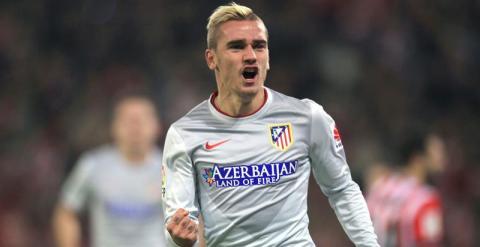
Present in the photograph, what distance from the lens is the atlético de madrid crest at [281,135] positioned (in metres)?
3.93

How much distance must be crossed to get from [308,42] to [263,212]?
9.29 meters

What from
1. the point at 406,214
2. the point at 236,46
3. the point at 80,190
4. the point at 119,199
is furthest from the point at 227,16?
the point at 406,214

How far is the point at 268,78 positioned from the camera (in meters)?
12.9

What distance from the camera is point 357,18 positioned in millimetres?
13430

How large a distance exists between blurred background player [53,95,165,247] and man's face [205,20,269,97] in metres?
3.11

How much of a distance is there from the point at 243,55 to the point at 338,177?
2.07ft

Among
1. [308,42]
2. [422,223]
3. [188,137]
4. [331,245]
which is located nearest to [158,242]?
[422,223]

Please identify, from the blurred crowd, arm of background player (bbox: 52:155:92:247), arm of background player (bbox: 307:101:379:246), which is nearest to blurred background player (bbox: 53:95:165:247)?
arm of background player (bbox: 52:155:92:247)

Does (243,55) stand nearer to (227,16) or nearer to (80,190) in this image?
(227,16)

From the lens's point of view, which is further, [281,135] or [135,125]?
[135,125]

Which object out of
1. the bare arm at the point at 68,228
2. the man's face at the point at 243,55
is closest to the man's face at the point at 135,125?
the bare arm at the point at 68,228

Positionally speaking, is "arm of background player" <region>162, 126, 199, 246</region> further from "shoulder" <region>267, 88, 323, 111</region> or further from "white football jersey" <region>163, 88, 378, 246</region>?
"shoulder" <region>267, 88, 323, 111</region>

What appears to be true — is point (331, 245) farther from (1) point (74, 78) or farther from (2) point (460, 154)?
(1) point (74, 78)

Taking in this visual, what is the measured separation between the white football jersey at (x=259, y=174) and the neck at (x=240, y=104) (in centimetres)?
3
